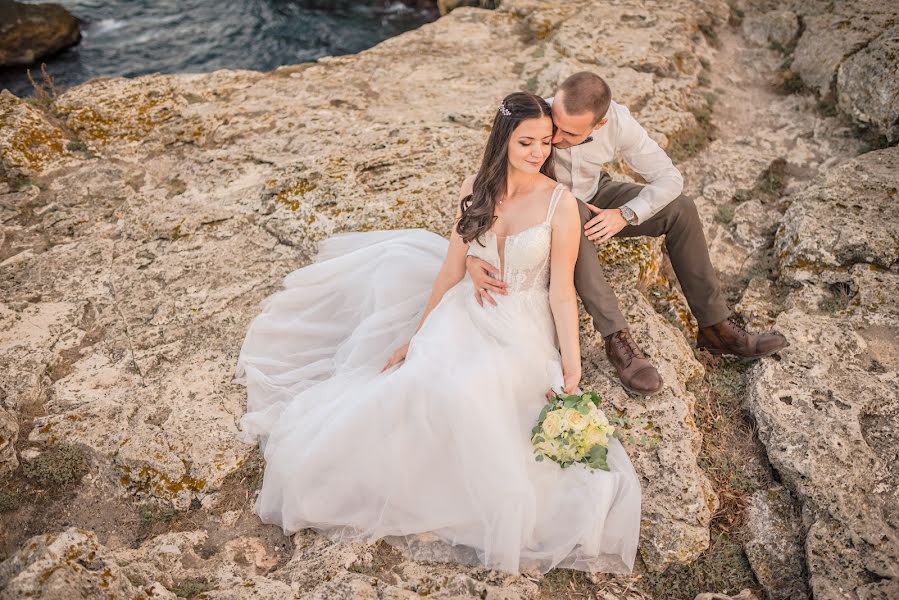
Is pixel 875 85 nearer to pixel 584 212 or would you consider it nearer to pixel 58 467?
pixel 584 212

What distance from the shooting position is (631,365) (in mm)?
3955

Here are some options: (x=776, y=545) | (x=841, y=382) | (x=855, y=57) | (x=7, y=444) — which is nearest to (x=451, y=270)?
(x=776, y=545)

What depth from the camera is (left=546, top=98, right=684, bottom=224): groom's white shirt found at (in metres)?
4.17

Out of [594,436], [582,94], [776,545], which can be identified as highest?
[582,94]

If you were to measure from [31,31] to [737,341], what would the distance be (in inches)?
506

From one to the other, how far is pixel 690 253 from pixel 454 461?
2265mm

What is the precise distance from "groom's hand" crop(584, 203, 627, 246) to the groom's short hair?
66cm

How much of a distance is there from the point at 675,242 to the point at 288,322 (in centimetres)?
281

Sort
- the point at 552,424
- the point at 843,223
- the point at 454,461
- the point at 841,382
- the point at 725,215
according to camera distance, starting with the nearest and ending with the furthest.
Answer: the point at 552,424 → the point at 454,461 → the point at 841,382 → the point at 843,223 → the point at 725,215

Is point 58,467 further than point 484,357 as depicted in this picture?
Yes

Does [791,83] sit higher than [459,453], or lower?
higher

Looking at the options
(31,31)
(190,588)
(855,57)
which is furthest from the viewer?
(31,31)

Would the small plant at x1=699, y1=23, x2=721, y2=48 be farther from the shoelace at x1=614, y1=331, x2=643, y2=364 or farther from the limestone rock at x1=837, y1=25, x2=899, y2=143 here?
the shoelace at x1=614, y1=331, x2=643, y2=364

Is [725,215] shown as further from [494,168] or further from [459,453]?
[459,453]
